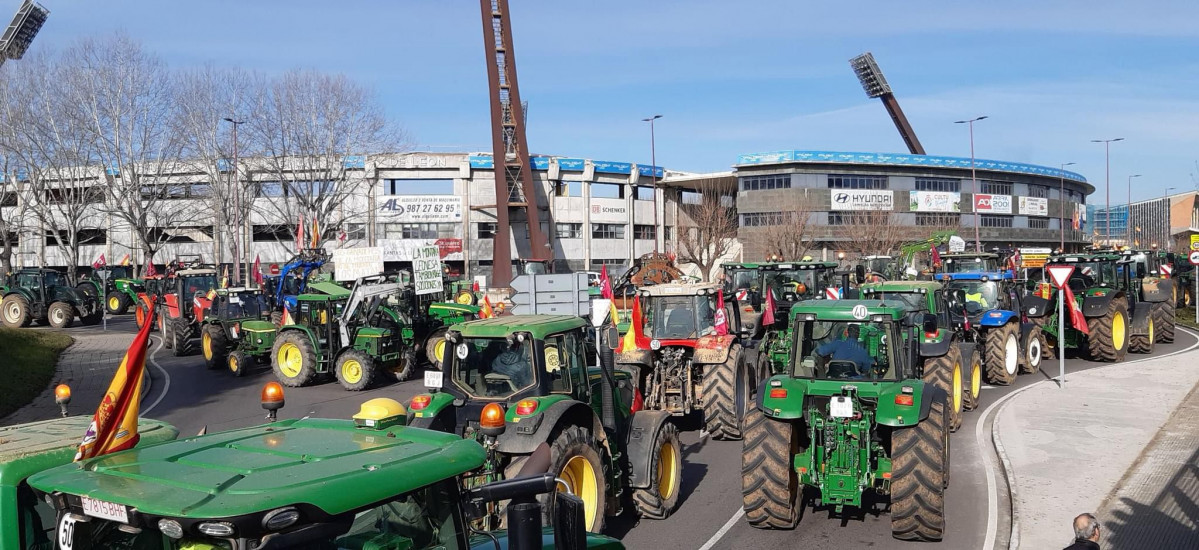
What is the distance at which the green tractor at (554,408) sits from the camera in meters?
6.83

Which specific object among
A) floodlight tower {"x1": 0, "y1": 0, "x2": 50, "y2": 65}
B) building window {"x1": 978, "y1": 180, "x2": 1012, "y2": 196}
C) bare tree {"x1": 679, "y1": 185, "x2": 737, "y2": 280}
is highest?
floodlight tower {"x1": 0, "y1": 0, "x2": 50, "y2": 65}

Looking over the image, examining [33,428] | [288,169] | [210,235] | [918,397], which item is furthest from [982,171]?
[33,428]

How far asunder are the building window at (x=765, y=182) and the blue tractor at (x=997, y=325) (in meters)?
36.0

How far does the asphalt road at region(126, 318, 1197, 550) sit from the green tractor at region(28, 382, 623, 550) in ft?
14.8

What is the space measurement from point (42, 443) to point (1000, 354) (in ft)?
49.7

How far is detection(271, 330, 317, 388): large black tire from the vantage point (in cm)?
1769

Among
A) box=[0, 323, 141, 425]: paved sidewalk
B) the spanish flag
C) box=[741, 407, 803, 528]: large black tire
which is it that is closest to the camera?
the spanish flag

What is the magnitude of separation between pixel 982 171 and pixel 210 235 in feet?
164

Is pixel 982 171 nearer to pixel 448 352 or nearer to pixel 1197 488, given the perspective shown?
pixel 1197 488

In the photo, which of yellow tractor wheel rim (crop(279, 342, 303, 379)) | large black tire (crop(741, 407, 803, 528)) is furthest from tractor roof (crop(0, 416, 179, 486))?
yellow tractor wheel rim (crop(279, 342, 303, 379))

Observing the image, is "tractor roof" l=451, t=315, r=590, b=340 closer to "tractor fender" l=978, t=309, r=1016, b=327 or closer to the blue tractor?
the blue tractor

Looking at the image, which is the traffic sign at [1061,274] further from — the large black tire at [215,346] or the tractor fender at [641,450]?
the large black tire at [215,346]

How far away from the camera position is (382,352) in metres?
17.8

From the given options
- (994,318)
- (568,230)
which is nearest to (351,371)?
(994,318)
